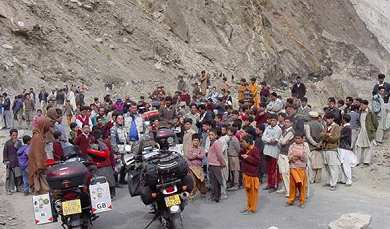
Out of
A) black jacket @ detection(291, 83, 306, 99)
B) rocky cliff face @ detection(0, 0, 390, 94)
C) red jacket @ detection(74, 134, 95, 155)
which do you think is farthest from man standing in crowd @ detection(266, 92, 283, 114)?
rocky cliff face @ detection(0, 0, 390, 94)

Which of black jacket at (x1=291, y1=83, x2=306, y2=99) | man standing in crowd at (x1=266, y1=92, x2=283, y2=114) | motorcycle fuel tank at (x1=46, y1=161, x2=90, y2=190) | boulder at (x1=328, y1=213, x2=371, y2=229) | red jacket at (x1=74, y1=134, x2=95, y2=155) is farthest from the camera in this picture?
black jacket at (x1=291, y1=83, x2=306, y2=99)

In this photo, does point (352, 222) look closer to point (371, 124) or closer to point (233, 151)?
point (233, 151)

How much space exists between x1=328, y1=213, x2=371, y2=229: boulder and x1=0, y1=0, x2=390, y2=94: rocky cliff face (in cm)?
1977

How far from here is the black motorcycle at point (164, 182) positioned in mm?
8578

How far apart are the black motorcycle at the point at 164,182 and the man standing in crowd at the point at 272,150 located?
2.93 meters

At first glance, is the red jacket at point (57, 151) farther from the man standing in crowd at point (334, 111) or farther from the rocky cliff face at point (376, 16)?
the rocky cliff face at point (376, 16)

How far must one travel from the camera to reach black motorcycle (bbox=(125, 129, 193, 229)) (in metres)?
8.58

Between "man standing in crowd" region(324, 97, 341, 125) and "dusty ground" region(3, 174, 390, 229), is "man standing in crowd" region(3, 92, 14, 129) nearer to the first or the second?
"dusty ground" region(3, 174, 390, 229)

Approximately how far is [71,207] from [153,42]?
26224mm

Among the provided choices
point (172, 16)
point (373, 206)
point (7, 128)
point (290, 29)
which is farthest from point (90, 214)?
point (290, 29)

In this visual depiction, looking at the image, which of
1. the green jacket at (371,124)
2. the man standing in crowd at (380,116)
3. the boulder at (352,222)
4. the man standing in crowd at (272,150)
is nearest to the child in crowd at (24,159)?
the man standing in crowd at (272,150)

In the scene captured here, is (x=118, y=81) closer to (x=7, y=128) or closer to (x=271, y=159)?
(x=7, y=128)

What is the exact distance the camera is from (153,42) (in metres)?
34.1

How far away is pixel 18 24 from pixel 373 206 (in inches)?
891
